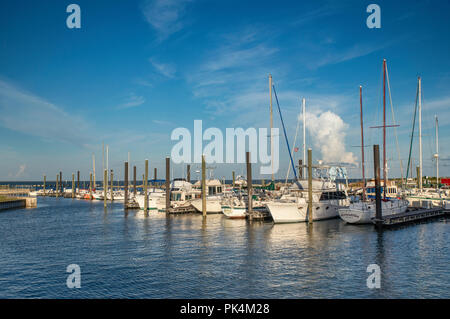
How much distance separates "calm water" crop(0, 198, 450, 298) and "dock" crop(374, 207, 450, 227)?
1.45 meters

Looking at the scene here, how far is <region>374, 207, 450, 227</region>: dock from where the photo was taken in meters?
36.0

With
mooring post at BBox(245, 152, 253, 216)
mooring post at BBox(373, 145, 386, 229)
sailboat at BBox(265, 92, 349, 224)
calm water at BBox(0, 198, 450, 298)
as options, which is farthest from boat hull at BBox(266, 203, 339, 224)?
mooring post at BBox(373, 145, 386, 229)

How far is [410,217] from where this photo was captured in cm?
3938

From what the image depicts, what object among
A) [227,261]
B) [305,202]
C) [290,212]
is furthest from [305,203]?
[227,261]

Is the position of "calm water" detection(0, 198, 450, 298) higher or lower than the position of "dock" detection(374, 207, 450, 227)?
lower

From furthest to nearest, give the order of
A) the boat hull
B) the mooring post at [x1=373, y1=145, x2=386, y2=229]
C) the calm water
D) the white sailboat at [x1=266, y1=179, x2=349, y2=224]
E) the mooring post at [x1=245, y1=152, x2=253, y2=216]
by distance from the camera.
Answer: the mooring post at [x1=245, y1=152, x2=253, y2=216]
the white sailboat at [x1=266, y1=179, x2=349, y2=224]
the boat hull
the mooring post at [x1=373, y1=145, x2=386, y2=229]
the calm water

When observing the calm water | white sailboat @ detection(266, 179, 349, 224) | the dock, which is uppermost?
white sailboat @ detection(266, 179, 349, 224)

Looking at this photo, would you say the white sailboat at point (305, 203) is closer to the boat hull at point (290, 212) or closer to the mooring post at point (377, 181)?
the boat hull at point (290, 212)

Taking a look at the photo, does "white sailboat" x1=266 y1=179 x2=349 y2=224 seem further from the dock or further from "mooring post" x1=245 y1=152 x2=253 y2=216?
the dock

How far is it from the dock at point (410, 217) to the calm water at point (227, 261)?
1.45m

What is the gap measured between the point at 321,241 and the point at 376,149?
11.4 metres

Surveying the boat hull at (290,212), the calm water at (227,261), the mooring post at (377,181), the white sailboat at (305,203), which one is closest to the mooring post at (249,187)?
the white sailboat at (305,203)
